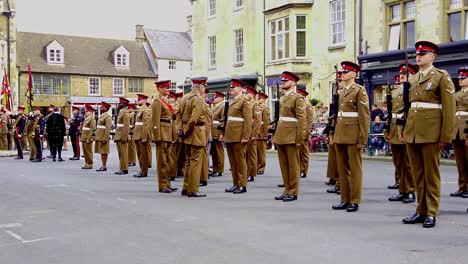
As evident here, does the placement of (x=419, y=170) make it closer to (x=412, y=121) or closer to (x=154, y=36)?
(x=412, y=121)

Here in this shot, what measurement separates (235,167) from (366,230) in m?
4.41

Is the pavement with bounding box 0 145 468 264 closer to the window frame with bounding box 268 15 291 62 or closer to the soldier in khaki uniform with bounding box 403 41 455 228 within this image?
the soldier in khaki uniform with bounding box 403 41 455 228

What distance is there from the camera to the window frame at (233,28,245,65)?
111 ft

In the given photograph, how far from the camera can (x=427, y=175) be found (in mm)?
7797

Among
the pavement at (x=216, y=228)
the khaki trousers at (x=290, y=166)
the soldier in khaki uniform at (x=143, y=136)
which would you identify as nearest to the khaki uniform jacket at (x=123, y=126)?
the soldier in khaki uniform at (x=143, y=136)

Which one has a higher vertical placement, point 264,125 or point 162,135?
point 264,125

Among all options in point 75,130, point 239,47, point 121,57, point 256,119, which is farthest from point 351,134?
point 121,57

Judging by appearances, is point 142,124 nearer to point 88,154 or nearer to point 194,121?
point 88,154

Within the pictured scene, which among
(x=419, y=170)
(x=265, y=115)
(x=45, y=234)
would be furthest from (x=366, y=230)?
Result: (x=265, y=115)

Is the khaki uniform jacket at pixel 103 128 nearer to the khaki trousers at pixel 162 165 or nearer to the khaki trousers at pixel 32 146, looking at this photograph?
the khaki trousers at pixel 162 165

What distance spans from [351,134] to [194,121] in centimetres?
302

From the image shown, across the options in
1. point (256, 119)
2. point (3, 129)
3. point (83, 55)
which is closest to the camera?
point (256, 119)

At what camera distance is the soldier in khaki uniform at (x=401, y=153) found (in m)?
10.0

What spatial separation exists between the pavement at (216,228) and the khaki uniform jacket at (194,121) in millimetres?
1065
